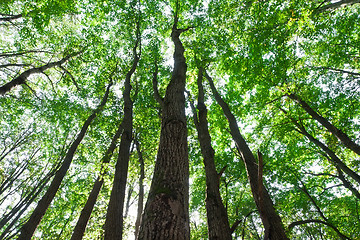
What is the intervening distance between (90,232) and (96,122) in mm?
6644

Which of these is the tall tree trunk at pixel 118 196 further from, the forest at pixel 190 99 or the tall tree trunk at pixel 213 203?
the tall tree trunk at pixel 213 203

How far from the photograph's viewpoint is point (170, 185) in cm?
212

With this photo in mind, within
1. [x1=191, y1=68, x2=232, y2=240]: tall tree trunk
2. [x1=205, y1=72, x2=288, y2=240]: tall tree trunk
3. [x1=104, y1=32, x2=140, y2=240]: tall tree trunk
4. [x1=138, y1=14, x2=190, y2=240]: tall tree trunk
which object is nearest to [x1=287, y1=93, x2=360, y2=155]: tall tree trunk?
[x1=205, y1=72, x2=288, y2=240]: tall tree trunk

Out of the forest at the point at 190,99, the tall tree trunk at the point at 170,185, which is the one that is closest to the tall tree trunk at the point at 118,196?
the forest at the point at 190,99

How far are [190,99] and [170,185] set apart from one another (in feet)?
21.3

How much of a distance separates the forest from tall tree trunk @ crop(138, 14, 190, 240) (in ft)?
0.28

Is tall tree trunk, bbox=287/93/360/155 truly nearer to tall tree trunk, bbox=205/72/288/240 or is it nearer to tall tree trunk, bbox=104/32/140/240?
tall tree trunk, bbox=205/72/288/240

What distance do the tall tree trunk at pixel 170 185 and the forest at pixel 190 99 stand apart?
0.28 ft

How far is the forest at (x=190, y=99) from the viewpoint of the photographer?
6.40m

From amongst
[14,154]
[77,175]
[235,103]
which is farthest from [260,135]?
[14,154]

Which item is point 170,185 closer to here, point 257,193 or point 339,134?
point 257,193

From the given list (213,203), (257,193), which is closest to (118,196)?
(213,203)

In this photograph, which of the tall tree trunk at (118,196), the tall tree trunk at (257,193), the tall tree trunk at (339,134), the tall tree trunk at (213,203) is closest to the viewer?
the tall tree trunk at (257,193)

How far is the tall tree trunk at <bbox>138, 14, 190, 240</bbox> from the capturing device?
1.71m
